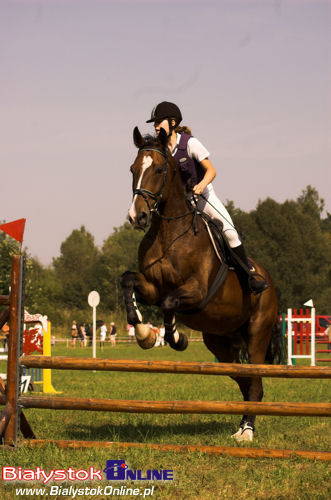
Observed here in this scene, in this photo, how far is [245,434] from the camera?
680cm

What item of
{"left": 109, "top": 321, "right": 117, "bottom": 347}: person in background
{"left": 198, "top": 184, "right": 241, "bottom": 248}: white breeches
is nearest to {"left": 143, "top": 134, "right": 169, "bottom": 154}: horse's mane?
{"left": 198, "top": 184, "right": 241, "bottom": 248}: white breeches

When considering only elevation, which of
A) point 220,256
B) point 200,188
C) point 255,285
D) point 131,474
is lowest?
point 131,474

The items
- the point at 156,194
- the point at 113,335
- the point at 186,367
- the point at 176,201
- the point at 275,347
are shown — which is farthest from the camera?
the point at 113,335

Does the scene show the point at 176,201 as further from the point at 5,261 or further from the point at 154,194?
the point at 5,261

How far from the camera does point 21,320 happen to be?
5.95m

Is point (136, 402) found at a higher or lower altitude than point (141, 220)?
lower

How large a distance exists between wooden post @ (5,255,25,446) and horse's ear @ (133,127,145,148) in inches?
61.4

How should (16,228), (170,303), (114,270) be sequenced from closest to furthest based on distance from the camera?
(170,303) < (16,228) < (114,270)

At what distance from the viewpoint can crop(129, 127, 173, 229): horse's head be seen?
215 inches

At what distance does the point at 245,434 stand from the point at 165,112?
11.5ft

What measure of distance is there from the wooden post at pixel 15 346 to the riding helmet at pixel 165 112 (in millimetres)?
1963

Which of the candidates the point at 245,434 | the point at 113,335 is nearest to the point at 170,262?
the point at 245,434

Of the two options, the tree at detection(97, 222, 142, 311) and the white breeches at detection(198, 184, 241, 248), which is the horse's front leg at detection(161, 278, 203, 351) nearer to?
the white breeches at detection(198, 184, 241, 248)

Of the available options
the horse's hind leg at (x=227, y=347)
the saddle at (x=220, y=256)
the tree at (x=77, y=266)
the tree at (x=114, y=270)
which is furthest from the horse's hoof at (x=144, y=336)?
the tree at (x=77, y=266)
